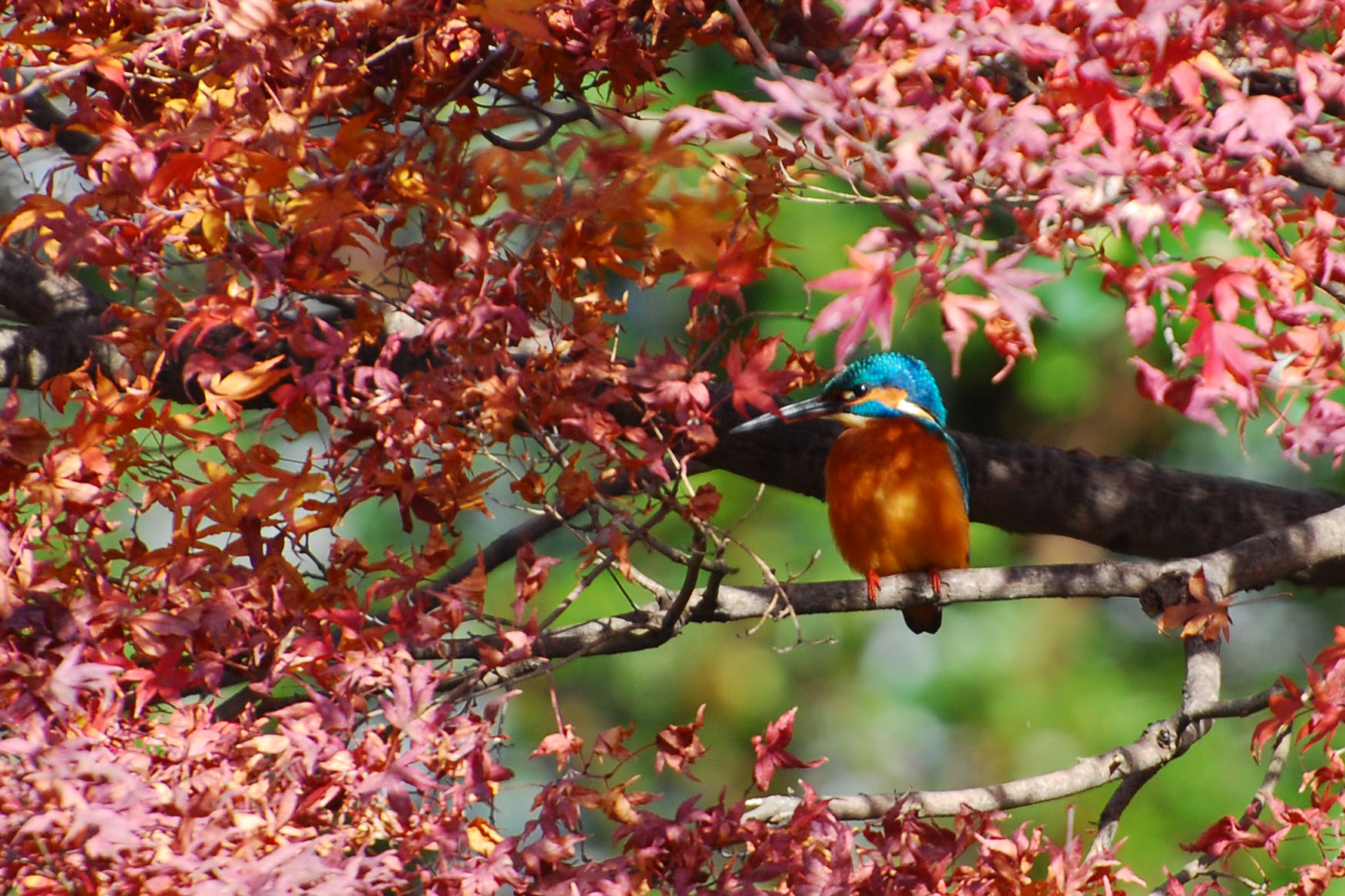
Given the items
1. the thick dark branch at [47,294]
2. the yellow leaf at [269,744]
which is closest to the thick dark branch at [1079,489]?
the thick dark branch at [47,294]

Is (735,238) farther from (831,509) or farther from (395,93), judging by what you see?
(831,509)

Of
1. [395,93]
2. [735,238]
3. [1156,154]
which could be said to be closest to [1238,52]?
[1156,154]

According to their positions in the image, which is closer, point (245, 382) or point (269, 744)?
point (269, 744)

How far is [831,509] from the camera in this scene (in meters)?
3.11

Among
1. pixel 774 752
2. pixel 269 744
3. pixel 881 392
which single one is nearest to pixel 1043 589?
pixel 774 752

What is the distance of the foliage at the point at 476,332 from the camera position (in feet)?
4.51

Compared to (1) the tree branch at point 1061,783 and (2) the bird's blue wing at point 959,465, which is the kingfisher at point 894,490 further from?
(1) the tree branch at point 1061,783

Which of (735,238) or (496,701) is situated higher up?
(735,238)

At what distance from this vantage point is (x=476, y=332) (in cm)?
160

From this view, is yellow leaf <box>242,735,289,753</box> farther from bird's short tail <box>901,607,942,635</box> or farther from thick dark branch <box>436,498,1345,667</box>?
bird's short tail <box>901,607,942,635</box>

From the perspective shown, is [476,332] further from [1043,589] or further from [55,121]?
[55,121]

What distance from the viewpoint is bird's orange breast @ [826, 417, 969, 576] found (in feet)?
9.92

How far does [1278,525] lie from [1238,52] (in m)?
1.52

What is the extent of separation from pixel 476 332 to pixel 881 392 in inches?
70.2
